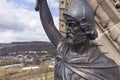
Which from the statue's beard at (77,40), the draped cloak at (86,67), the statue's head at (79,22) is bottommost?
the draped cloak at (86,67)

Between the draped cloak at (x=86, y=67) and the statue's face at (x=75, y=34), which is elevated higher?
the statue's face at (x=75, y=34)

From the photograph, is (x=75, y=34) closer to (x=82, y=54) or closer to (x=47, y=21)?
(x=82, y=54)

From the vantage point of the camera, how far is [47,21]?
430cm

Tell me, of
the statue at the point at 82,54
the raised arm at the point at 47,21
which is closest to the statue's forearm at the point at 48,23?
the raised arm at the point at 47,21

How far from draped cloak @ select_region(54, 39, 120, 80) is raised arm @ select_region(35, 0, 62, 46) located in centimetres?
21

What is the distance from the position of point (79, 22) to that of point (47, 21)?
1.25 feet

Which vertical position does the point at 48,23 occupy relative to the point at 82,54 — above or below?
above

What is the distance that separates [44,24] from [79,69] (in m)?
0.48

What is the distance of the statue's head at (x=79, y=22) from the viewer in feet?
13.0

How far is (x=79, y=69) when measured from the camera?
4.00 metres

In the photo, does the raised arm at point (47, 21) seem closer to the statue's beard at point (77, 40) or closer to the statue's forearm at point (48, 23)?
the statue's forearm at point (48, 23)

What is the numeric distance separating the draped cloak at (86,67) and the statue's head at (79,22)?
0.28ft

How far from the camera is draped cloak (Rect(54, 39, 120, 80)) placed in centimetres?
396

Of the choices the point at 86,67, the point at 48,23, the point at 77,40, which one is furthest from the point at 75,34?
the point at 48,23
